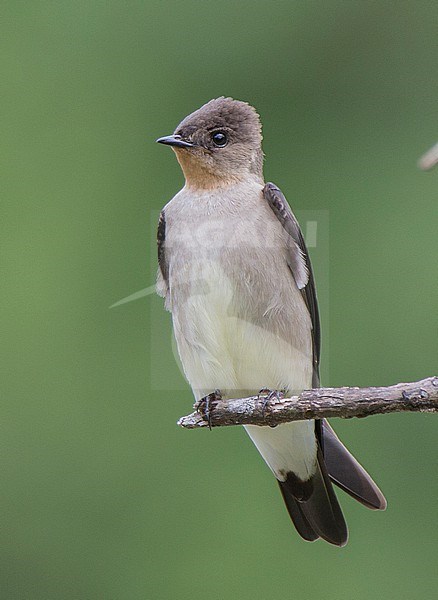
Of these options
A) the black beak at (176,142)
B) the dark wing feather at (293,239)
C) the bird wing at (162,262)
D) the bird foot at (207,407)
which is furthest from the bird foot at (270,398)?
the black beak at (176,142)

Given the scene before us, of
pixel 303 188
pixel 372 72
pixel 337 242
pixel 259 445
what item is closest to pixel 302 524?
pixel 259 445

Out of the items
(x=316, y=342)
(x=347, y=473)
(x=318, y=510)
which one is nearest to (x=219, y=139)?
(x=316, y=342)

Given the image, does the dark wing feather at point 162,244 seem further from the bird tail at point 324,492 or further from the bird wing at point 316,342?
the bird tail at point 324,492

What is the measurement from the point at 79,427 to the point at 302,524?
2169mm

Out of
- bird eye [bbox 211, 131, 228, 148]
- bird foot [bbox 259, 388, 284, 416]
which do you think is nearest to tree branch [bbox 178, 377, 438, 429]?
bird foot [bbox 259, 388, 284, 416]

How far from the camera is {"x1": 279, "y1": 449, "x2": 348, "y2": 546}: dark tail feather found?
10.2 feet

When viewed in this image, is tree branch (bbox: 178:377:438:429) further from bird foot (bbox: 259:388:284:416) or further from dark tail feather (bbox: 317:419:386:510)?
dark tail feather (bbox: 317:419:386:510)

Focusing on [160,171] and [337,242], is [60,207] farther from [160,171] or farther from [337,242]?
[337,242]

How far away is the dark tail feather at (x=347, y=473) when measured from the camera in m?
2.76

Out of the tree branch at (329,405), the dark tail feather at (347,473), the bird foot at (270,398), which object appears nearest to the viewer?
the tree branch at (329,405)

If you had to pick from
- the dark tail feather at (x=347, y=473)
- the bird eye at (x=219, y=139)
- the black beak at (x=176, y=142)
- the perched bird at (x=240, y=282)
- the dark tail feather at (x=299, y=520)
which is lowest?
the dark tail feather at (x=299, y=520)

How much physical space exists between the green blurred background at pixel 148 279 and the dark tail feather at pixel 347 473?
1.32 metres

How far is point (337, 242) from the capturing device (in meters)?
5.08

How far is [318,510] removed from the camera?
3223mm
